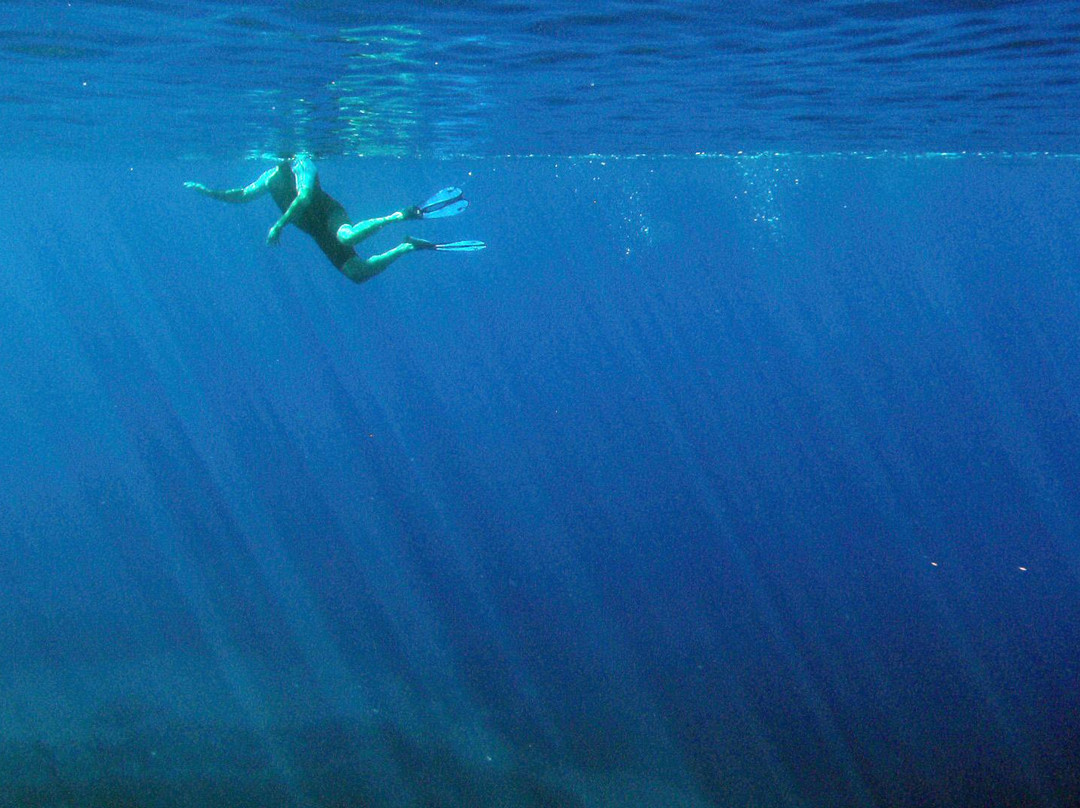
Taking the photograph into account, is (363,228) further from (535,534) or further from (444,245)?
(535,534)

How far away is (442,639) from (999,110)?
1529 cm

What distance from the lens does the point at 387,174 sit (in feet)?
131

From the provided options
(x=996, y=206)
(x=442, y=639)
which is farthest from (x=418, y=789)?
(x=996, y=206)

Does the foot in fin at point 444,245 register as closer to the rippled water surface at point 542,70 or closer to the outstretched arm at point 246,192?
the rippled water surface at point 542,70

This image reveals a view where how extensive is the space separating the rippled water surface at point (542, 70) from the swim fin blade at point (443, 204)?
194 cm

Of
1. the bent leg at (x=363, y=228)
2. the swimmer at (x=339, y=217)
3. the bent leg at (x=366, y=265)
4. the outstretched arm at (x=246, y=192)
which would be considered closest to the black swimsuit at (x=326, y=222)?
the swimmer at (x=339, y=217)

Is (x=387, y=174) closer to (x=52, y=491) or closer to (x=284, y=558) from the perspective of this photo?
(x=52, y=491)

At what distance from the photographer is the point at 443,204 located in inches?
419

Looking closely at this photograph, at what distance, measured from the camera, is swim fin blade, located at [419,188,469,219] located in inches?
410

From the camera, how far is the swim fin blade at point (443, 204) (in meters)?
10.4

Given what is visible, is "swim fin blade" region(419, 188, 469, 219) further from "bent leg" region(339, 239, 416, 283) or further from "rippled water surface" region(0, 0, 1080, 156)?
"rippled water surface" region(0, 0, 1080, 156)

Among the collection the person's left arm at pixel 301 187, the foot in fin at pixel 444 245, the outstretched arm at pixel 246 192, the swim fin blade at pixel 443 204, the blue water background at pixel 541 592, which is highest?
the outstretched arm at pixel 246 192

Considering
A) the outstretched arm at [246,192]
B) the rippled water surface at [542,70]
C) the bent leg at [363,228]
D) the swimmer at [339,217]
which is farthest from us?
the outstretched arm at [246,192]

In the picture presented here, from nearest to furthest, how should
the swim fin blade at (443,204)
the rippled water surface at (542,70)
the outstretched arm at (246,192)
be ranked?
1. the rippled water surface at (542,70)
2. the swim fin blade at (443,204)
3. the outstretched arm at (246,192)
